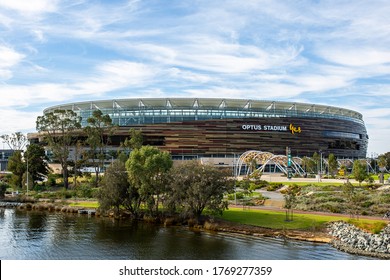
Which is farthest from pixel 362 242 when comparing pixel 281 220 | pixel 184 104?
pixel 184 104

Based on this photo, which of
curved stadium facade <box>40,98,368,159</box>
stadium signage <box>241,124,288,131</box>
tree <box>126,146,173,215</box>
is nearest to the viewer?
tree <box>126,146,173,215</box>

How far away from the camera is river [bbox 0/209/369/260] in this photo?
3525 cm

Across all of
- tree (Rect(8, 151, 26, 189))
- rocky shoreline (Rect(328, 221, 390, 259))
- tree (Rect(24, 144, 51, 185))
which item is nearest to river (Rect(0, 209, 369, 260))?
rocky shoreline (Rect(328, 221, 390, 259))

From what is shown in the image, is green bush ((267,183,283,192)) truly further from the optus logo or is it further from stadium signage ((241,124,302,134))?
the optus logo

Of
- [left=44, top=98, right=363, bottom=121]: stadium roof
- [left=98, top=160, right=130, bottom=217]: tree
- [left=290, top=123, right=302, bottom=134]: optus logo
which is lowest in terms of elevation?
[left=98, top=160, right=130, bottom=217]: tree

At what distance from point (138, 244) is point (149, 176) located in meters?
16.1

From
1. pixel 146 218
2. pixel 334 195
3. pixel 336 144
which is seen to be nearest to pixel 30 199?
pixel 146 218

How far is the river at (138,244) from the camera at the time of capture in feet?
116

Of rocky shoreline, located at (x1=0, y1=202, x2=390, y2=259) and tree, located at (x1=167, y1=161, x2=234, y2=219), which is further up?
tree, located at (x1=167, y1=161, x2=234, y2=219)

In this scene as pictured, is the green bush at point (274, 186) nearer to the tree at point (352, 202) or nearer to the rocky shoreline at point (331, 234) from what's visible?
the tree at point (352, 202)

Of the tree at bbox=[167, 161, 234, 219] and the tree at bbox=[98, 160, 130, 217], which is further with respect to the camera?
the tree at bbox=[98, 160, 130, 217]

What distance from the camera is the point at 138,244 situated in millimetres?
39969

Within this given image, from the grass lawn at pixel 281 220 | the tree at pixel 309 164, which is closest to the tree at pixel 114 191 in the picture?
the grass lawn at pixel 281 220

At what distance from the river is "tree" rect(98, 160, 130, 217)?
4.01 m
